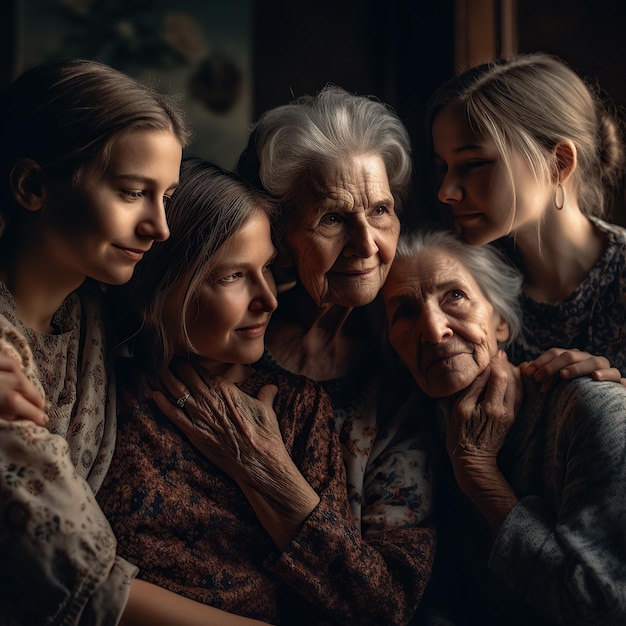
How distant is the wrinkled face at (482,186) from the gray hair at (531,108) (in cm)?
2

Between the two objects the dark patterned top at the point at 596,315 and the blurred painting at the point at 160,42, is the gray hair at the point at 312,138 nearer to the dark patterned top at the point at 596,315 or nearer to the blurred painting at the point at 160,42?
the dark patterned top at the point at 596,315

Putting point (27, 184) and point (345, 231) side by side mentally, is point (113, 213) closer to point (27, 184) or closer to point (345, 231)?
point (27, 184)

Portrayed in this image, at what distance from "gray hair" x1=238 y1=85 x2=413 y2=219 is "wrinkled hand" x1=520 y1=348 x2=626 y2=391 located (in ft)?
2.00

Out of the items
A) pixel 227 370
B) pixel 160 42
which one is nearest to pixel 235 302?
pixel 227 370

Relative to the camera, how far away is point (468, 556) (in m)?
1.83

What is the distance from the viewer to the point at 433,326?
5.90 ft

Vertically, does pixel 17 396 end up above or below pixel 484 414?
above

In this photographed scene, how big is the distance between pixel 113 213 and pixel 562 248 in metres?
1.12

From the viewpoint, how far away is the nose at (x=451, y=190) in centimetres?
188

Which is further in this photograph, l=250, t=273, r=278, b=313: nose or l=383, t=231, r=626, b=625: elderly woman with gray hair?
l=250, t=273, r=278, b=313: nose

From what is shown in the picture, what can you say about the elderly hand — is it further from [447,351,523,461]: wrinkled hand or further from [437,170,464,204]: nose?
[437,170,464,204]: nose

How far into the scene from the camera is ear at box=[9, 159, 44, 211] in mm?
1513

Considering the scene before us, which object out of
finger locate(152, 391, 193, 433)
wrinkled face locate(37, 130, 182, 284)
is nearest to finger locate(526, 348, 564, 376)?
finger locate(152, 391, 193, 433)

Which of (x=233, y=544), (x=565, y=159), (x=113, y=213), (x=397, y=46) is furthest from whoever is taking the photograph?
(x=397, y=46)
